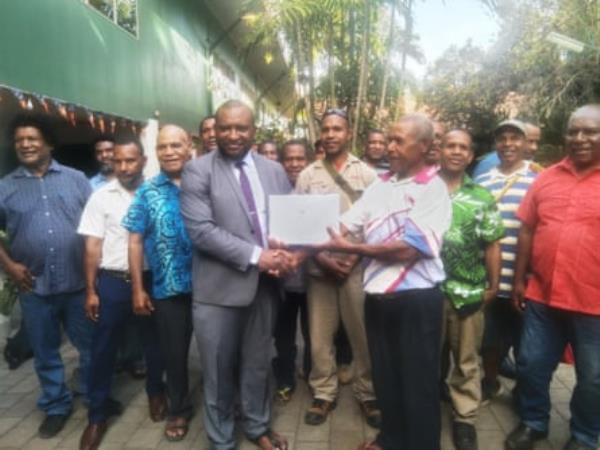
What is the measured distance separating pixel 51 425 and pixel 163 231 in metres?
1.60

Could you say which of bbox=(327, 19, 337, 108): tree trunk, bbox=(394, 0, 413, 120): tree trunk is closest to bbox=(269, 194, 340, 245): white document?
bbox=(394, 0, 413, 120): tree trunk

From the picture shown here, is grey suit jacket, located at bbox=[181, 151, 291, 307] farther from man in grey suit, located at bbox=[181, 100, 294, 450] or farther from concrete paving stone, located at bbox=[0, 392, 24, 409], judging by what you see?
concrete paving stone, located at bbox=[0, 392, 24, 409]

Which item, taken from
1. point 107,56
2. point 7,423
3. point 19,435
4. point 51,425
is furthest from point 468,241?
point 107,56

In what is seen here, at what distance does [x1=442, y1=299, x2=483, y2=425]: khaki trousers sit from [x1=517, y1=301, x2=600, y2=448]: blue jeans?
28 centimetres

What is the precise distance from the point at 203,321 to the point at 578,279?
2.10 meters

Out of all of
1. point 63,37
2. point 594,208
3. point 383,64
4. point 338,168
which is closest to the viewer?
point 594,208

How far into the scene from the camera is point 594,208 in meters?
2.77

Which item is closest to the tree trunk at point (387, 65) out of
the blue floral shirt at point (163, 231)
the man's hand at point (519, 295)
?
the man's hand at point (519, 295)

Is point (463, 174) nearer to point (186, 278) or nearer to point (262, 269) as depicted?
point (262, 269)

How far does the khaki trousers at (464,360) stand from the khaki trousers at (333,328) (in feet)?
1.86

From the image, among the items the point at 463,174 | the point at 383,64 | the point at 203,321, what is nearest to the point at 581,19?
the point at 383,64

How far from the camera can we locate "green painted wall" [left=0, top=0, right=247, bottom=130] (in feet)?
18.8

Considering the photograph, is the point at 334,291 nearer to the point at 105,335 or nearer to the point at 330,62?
the point at 105,335

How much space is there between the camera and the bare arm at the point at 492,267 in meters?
3.13
